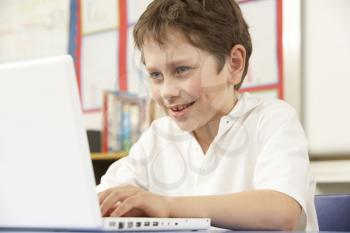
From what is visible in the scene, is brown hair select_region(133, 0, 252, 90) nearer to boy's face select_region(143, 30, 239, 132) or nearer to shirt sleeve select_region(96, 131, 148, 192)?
boy's face select_region(143, 30, 239, 132)

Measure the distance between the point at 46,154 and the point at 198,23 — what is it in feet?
2.15

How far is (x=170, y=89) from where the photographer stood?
1.14 m

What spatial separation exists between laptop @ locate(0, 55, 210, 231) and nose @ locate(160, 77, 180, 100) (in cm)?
51

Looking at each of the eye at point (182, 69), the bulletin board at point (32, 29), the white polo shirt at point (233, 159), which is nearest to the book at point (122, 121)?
the bulletin board at point (32, 29)

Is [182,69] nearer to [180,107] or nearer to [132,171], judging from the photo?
[180,107]

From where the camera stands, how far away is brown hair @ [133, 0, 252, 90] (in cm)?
116

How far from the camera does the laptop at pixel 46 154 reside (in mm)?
586

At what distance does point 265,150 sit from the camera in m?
1.07

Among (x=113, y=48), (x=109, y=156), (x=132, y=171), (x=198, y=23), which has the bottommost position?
(x=109, y=156)

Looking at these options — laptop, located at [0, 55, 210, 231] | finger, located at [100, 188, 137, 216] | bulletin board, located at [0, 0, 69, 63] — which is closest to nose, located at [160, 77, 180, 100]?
finger, located at [100, 188, 137, 216]

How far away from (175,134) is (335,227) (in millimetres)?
475

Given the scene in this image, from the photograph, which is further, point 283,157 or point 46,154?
point 283,157

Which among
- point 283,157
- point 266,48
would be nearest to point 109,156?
point 266,48

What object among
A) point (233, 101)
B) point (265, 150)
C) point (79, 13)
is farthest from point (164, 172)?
point (79, 13)
